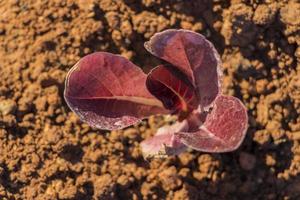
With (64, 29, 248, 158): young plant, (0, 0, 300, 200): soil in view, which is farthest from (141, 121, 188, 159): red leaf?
(0, 0, 300, 200): soil

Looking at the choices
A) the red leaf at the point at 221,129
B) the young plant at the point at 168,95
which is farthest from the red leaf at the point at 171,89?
the red leaf at the point at 221,129

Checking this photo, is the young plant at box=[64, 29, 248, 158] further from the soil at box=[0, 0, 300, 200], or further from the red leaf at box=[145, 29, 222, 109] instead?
the soil at box=[0, 0, 300, 200]

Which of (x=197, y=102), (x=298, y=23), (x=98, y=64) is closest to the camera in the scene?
(x=98, y=64)

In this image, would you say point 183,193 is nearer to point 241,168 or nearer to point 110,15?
point 241,168

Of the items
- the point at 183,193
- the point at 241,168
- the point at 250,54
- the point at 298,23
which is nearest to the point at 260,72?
the point at 250,54

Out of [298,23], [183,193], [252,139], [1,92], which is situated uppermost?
[298,23]

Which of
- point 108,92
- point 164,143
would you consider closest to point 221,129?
point 164,143

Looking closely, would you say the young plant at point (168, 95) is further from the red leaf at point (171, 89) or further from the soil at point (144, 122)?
the soil at point (144, 122)
